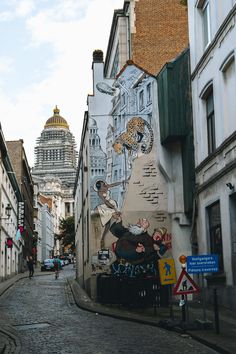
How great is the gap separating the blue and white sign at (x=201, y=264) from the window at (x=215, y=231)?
15.8ft

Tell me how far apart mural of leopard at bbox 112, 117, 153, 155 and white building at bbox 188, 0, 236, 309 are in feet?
10.7

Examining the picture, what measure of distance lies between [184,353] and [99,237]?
12634 millimetres

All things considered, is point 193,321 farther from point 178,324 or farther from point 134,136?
point 134,136

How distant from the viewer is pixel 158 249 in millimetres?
23953

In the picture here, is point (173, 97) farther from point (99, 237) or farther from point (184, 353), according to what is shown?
point (184, 353)

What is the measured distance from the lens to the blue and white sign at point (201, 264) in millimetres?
14078

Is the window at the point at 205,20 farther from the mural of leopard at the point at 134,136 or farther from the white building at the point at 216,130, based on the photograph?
the mural of leopard at the point at 134,136

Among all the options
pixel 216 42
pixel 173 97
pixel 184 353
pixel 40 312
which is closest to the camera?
pixel 184 353

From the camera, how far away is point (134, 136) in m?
24.8

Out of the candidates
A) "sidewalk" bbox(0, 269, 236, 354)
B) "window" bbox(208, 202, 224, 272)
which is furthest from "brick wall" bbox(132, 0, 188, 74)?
"sidewalk" bbox(0, 269, 236, 354)

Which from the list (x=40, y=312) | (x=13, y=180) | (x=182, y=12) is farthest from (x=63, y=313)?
(x=13, y=180)

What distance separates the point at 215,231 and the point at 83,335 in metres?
7.08

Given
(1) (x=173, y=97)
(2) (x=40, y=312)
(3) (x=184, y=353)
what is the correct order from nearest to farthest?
(3) (x=184, y=353) → (2) (x=40, y=312) → (1) (x=173, y=97)

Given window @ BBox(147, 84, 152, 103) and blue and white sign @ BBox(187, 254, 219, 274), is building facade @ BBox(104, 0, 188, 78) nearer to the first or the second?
window @ BBox(147, 84, 152, 103)
